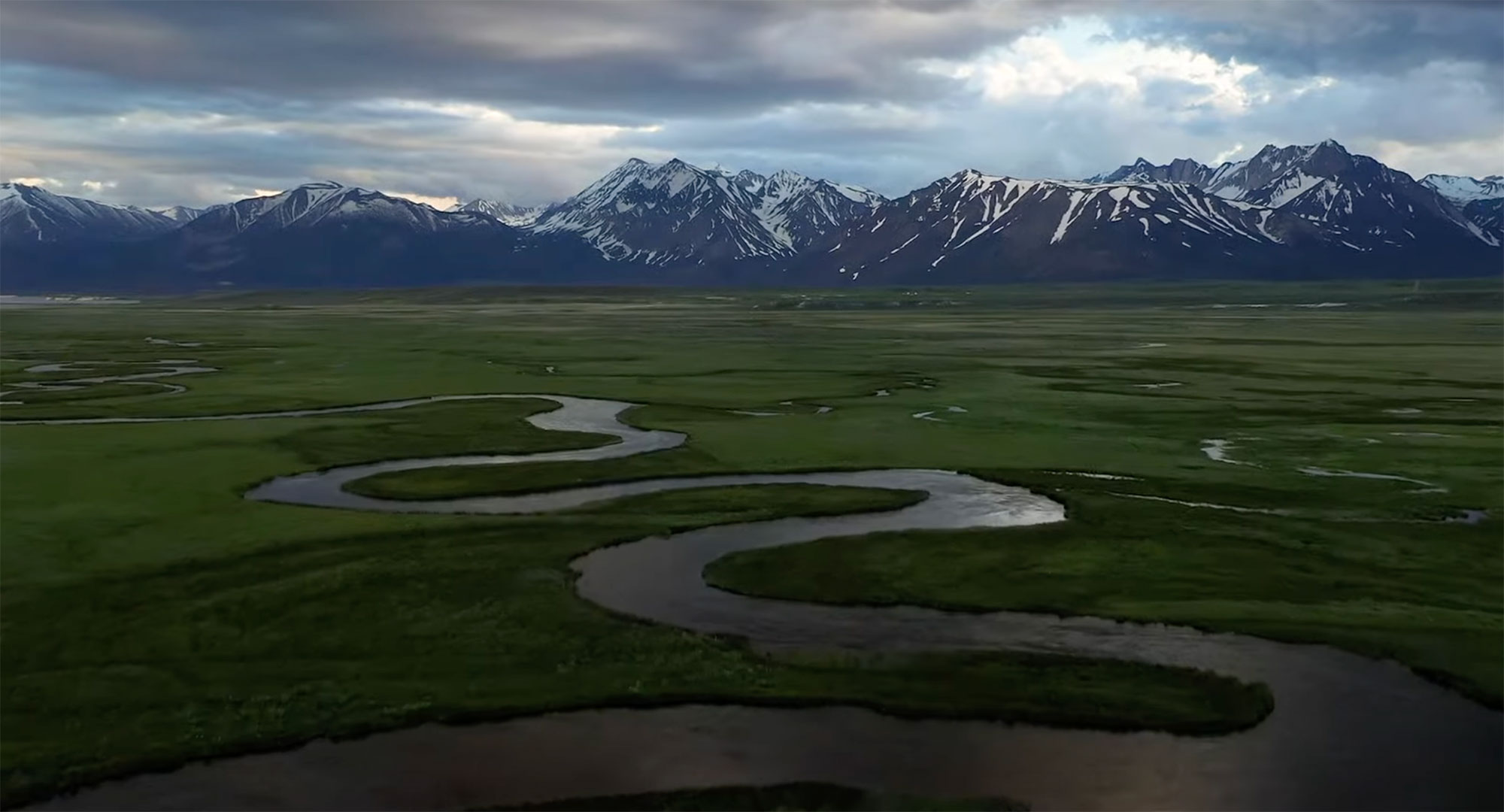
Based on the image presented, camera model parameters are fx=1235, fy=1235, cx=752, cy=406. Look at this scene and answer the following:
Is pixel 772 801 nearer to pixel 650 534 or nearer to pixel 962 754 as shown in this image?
pixel 962 754

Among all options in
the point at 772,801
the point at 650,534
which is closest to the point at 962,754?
the point at 772,801

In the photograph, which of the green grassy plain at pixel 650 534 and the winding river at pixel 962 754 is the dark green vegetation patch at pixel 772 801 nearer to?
the winding river at pixel 962 754

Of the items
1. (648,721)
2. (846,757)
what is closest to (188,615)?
(648,721)

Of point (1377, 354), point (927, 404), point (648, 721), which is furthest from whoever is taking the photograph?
point (1377, 354)

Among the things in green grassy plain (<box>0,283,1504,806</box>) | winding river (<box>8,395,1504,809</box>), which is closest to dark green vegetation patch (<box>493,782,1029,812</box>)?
winding river (<box>8,395,1504,809</box>)

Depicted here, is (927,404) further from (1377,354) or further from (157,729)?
(1377,354)

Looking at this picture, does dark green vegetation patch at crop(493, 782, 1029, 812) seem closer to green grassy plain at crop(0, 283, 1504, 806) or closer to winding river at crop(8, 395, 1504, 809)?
winding river at crop(8, 395, 1504, 809)
